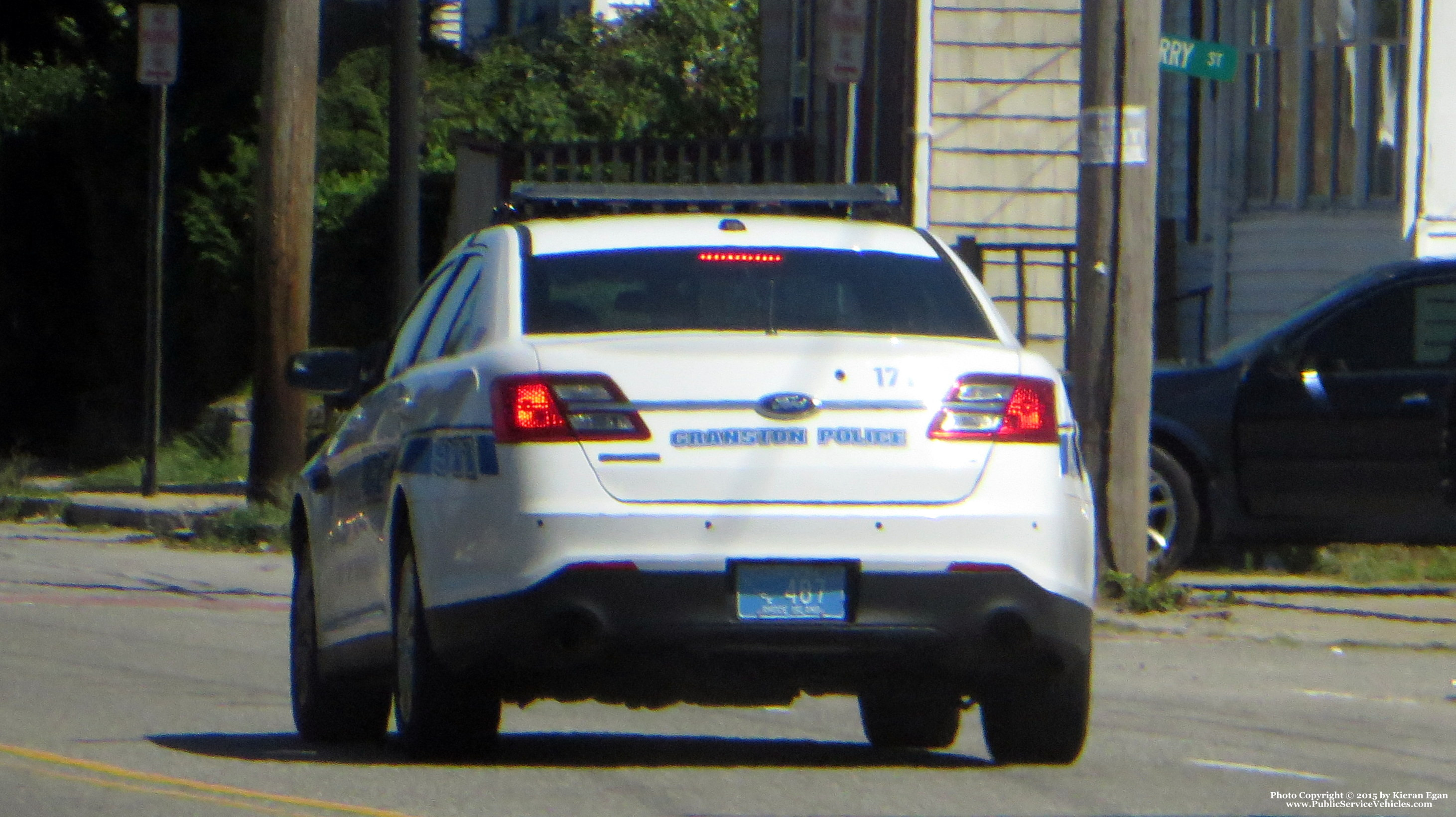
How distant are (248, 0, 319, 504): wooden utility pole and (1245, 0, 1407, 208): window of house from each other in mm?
6343

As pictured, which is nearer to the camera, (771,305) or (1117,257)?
(771,305)

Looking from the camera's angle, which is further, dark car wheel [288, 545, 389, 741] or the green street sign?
the green street sign

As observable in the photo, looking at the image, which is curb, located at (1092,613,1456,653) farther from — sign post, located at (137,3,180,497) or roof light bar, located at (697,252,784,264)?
sign post, located at (137,3,180,497)

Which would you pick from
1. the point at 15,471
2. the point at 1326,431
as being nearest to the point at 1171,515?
the point at 1326,431

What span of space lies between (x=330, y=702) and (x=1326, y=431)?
691 centimetres

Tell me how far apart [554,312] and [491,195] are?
1320 centimetres

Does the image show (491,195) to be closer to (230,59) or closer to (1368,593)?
(230,59)

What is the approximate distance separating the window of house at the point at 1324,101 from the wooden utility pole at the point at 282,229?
6343 millimetres

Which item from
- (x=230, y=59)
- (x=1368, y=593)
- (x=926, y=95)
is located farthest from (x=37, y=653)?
(x=230, y=59)

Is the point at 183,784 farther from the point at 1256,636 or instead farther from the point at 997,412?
the point at 1256,636

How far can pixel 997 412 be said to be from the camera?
7.37m

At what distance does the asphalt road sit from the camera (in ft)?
23.6

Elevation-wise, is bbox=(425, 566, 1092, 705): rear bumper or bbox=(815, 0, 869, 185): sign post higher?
bbox=(815, 0, 869, 185): sign post

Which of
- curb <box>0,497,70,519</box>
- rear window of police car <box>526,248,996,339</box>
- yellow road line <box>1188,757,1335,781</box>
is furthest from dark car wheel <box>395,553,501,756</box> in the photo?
curb <box>0,497,70,519</box>
